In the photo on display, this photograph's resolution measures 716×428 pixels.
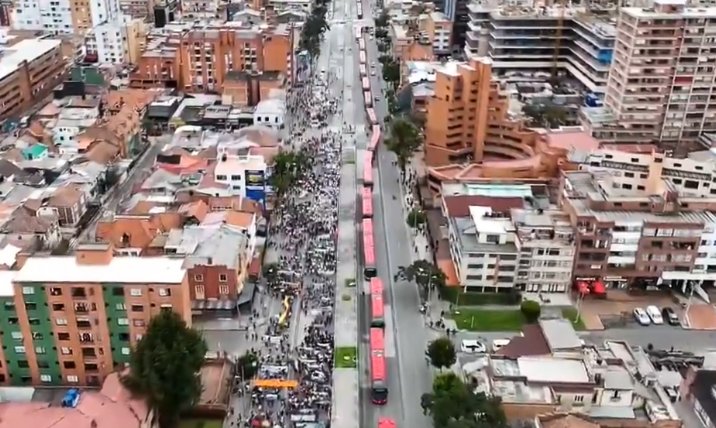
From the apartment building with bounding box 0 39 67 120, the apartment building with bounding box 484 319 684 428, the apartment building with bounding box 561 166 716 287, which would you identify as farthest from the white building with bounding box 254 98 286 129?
the apartment building with bounding box 484 319 684 428

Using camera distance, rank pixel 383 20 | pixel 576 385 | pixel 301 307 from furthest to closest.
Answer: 1. pixel 383 20
2. pixel 301 307
3. pixel 576 385

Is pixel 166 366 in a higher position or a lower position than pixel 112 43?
lower

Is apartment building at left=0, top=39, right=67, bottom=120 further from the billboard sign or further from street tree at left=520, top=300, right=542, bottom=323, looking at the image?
street tree at left=520, top=300, right=542, bottom=323

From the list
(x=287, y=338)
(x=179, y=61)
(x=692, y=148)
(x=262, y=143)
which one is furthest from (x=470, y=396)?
(x=179, y=61)

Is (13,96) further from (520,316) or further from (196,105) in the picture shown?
(520,316)

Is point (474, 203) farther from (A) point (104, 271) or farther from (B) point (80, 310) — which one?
(B) point (80, 310)

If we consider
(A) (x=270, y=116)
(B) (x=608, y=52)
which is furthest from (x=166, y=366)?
(B) (x=608, y=52)

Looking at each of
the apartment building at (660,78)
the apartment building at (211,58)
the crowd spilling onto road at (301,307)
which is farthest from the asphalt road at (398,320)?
the apartment building at (211,58)
